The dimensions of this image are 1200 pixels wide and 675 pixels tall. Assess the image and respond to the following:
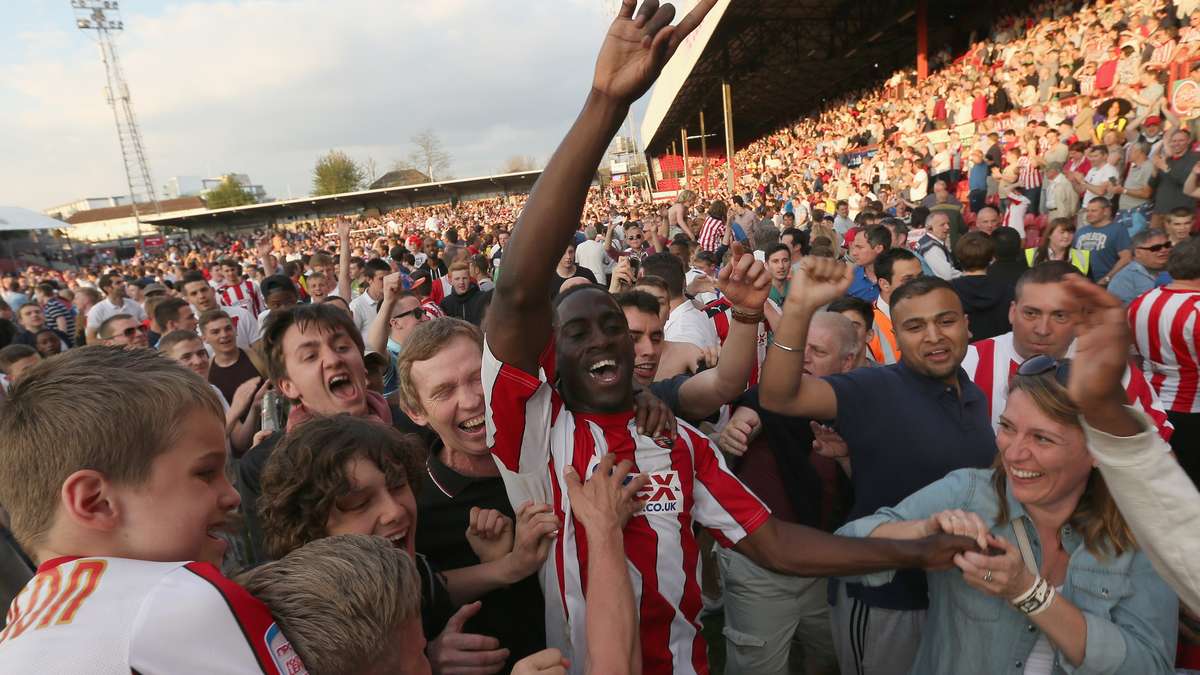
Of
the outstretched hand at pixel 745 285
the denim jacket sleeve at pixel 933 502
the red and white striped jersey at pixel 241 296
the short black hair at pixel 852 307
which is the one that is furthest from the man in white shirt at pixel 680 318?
the red and white striped jersey at pixel 241 296

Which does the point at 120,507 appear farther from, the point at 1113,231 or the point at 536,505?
the point at 1113,231

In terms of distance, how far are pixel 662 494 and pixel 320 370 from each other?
5.19 feet

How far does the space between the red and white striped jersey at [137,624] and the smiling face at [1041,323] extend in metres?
3.36

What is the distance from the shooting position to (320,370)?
8.44 feet

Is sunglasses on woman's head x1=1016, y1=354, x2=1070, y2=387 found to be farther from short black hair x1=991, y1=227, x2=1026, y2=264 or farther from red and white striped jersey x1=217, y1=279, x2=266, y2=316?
red and white striped jersey x1=217, y1=279, x2=266, y2=316

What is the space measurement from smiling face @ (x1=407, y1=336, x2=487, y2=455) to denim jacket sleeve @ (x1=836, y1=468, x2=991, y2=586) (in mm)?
1218

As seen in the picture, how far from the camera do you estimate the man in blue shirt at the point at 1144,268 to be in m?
4.79

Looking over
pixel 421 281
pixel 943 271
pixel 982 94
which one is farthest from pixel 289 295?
pixel 982 94

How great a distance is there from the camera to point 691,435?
1.90 m

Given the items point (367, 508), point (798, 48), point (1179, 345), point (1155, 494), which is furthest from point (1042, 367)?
point (798, 48)

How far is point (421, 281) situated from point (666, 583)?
5.79 metres

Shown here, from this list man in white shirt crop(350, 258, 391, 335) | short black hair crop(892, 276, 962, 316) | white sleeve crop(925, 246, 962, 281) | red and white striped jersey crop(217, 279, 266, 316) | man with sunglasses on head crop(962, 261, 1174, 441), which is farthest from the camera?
red and white striped jersey crop(217, 279, 266, 316)

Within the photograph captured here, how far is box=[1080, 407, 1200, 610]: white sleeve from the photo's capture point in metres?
1.29

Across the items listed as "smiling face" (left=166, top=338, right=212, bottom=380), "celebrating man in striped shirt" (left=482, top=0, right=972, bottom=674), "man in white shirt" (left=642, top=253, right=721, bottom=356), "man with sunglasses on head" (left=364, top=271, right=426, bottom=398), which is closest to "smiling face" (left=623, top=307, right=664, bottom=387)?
"man in white shirt" (left=642, top=253, right=721, bottom=356)
